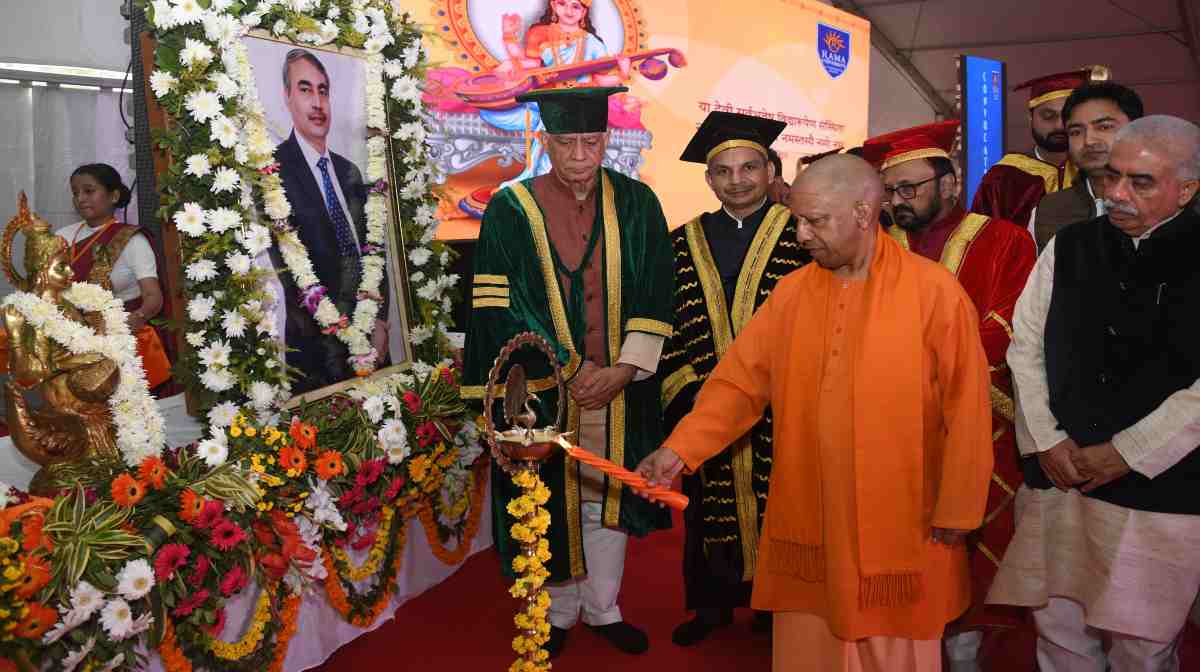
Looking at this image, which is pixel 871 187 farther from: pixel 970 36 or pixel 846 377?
pixel 970 36

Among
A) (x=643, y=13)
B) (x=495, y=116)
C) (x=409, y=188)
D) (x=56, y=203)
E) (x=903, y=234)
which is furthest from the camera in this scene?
(x=643, y=13)

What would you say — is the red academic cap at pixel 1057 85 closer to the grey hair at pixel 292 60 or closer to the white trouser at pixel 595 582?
the white trouser at pixel 595 582

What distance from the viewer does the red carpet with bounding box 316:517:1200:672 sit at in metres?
3.93

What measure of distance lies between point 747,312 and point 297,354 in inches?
73.1

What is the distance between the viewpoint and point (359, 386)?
409cm

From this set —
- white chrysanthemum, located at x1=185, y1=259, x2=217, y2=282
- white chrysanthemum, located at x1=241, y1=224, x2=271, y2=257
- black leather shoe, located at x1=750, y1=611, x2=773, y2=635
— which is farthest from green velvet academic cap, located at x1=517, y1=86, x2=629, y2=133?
black leather shoe, located at x1=750, y1=611, x2=773, y2=635

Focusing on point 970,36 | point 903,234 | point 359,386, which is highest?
point 970,36

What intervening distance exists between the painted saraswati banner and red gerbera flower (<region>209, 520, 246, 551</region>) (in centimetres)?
272

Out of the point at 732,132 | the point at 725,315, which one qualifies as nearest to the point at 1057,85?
the point at 732,132

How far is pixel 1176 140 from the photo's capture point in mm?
2668

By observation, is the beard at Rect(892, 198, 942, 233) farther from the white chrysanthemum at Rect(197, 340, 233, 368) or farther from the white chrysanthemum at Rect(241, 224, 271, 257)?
the white chrysanthemum at Rect(197, 340, 233, 368)

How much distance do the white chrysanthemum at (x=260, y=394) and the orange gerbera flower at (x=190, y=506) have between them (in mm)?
554

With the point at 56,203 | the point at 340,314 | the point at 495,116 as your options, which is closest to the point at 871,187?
the point at 340,314

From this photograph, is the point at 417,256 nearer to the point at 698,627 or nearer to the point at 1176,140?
the point at 698,627
